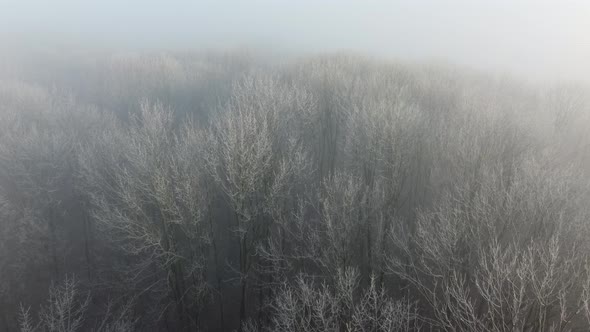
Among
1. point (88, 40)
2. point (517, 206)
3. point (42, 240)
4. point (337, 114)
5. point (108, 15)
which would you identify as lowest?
point (42, 240)

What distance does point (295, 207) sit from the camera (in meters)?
18.9

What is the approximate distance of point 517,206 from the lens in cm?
1235

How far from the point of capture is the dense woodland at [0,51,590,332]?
12266 millimetres

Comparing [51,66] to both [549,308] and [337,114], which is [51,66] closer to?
[337,114]

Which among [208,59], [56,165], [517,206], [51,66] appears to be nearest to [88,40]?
[51,66]

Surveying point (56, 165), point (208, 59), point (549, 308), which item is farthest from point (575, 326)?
point (208, 59)

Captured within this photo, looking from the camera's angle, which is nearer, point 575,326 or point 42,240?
point 575,326

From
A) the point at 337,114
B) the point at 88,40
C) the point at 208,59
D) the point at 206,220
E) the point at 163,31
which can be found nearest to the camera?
the point at 206,220

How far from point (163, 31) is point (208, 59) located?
5612 centimetres

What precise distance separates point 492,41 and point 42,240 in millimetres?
86058

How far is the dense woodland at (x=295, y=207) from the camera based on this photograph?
1227 cm

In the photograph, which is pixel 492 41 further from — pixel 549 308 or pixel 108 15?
pixel 108 15

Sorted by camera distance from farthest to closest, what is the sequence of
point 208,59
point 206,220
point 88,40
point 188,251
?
point 88,40, point 208,59, point 206,220, point 188,251

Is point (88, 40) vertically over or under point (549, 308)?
over
